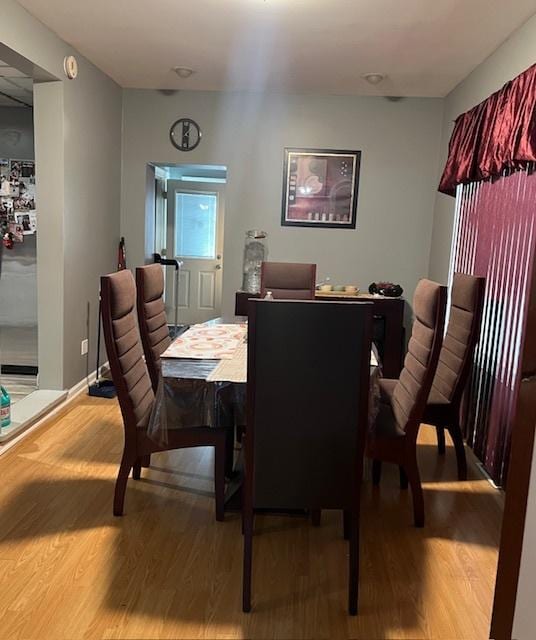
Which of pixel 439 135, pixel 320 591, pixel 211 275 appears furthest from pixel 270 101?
pixel 320 591

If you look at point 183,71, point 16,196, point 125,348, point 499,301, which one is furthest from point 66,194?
point 499,301

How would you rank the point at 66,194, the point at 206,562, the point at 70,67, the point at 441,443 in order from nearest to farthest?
the point at 206,562 → the point at 441,443 → the point at 70,67 → the point at 66,194

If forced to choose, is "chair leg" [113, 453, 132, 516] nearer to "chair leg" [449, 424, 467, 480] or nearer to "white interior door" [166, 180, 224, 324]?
"chair leg" [449, 424, 467, 480]

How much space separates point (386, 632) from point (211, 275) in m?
5.36

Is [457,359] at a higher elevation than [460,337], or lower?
lower

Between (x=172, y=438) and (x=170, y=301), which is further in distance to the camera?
(x=170, y=301)

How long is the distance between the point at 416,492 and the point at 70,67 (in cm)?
342

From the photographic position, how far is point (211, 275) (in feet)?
22.6

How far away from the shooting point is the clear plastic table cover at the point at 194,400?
2311mm

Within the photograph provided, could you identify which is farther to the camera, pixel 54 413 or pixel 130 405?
pixel 54 413

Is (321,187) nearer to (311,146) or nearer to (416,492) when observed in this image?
(311,146)

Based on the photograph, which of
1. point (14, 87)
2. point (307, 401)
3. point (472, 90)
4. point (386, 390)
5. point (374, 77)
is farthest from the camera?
point (14, 87)

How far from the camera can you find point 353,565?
6.36 feet

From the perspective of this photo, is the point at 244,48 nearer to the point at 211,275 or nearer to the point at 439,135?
the point at 439,135
